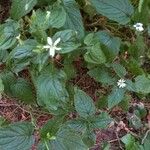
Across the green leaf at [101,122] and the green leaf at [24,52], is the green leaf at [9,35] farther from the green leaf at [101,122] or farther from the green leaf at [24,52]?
the green leaf at [101,122]

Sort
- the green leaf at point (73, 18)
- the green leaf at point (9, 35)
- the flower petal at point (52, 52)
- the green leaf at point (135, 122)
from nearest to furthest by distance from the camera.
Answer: the flower petal at point (52, 52) → the green leaf at point (9, 35) → the green leaf at point (73, 18) → the green leaf at point (135, 122)

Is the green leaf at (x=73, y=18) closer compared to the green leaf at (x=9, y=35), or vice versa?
the green leaf at (x=9, y=35)

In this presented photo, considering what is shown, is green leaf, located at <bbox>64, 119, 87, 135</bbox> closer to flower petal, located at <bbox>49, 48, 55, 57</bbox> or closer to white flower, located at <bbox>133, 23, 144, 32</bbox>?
flower petal, located at <bbox>49, 48, 55, 57</bbox>

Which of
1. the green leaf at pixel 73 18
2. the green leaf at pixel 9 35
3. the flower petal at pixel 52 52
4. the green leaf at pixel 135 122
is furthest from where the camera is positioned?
the green leaf at pixel 135 122

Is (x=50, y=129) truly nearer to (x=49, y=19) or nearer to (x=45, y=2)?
(x=49, y=19)

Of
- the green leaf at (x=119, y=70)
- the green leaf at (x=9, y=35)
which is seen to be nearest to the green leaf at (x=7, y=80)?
the green leaf at (x=9, y=35)

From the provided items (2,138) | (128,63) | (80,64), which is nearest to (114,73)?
(128,63)

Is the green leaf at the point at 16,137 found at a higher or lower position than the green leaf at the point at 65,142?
higher
